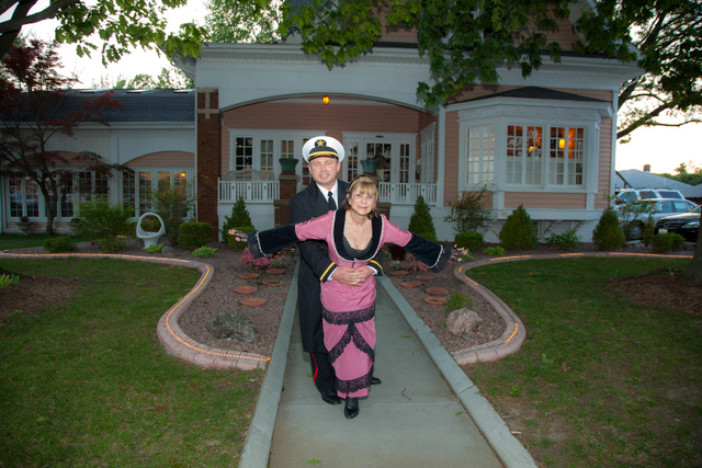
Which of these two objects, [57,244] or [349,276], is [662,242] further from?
[57,244]

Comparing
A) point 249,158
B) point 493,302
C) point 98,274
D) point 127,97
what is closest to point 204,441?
point 493,302

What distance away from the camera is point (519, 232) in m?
12.0

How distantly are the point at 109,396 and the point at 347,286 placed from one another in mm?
2148

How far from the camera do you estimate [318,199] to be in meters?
4.41

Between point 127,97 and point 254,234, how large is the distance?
1807cm

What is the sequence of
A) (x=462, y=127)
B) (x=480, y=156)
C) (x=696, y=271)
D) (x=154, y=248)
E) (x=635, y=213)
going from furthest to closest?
1. (x=462, y=127)
2. (x=480, y=156)
3. (x=635, y=213)
4. (x=154, y=248)
5. (x=696, y=271)

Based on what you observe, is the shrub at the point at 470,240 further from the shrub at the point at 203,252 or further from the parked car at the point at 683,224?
the parked car at the point at 683,224

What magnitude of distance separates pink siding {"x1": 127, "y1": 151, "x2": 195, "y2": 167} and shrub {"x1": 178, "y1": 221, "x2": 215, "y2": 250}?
7.65 metres

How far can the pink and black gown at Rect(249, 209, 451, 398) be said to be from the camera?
12.7ft

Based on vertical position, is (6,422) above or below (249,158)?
below

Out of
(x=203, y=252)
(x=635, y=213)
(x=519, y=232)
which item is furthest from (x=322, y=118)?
(x=635, y=213)

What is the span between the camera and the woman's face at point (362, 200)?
3711mm

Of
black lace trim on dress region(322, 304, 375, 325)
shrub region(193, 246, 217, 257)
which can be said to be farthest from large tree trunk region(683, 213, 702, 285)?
shrub region(193, 246, 217, 257)

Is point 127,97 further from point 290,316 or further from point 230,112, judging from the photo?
point 290,316
